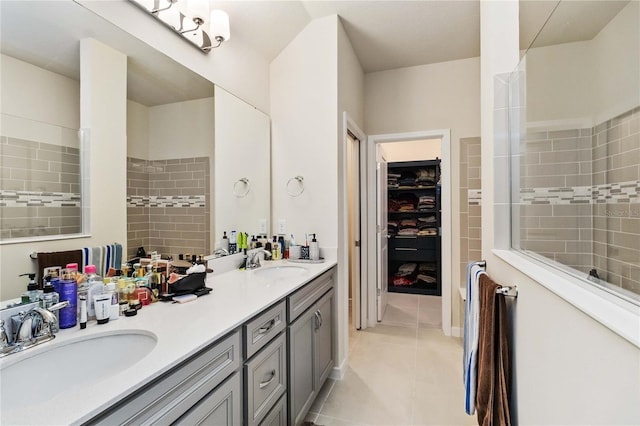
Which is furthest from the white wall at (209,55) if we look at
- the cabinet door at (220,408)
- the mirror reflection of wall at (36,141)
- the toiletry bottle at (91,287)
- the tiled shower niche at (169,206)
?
the cabinet door at (220,408)

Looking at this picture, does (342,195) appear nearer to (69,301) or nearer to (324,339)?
(324,339)

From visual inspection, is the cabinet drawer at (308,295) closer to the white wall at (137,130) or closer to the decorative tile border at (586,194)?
the white wall at (137,130)

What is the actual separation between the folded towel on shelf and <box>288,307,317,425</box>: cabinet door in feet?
2.89

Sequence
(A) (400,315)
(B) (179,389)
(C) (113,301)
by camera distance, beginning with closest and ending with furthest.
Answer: (B) (179,389) < (C) (113,301) < (A) (400,315)

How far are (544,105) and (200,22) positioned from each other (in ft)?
6.07

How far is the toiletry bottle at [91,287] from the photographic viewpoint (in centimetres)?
103

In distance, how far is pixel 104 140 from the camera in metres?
1.22

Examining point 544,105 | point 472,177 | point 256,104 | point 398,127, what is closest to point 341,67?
point 256,104

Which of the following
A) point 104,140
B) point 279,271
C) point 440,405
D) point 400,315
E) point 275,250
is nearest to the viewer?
point 104,140

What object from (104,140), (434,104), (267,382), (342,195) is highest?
(434,104)

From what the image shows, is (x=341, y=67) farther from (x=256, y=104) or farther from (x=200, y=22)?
(x=200, y=22)

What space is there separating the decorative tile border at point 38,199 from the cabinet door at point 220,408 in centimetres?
84

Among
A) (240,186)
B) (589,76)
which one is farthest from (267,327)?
(589,76)

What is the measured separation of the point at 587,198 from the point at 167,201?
75.1 inches
